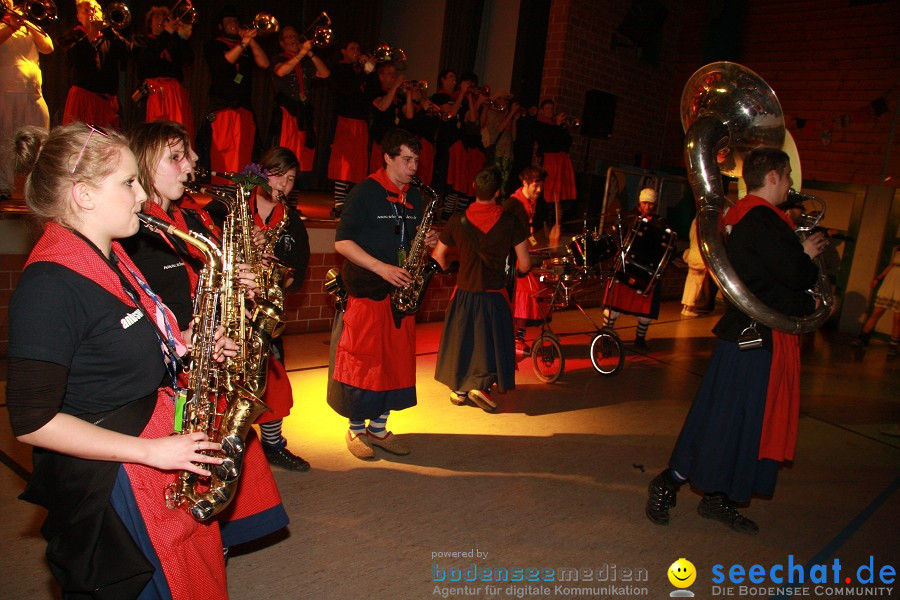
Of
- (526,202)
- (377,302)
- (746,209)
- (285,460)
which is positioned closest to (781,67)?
(526,202)

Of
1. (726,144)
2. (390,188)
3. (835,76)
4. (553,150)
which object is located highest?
(835,76)

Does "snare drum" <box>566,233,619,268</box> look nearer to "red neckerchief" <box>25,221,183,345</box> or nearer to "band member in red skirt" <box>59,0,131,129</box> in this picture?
"red neckerchief" <box>25,221,183,345</box>

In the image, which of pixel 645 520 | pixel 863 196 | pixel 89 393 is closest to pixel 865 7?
pixel 863 196

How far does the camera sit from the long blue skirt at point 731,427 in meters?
3.16

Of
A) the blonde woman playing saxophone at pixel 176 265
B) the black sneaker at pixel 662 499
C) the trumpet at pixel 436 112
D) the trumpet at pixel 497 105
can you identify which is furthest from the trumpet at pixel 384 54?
the black sneaker at pixel 662 499

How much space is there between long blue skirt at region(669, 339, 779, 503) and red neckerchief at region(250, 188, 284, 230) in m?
2.50

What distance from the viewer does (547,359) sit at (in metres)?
5.80

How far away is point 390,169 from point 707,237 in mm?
1835

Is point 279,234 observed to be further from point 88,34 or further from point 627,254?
point 88,34

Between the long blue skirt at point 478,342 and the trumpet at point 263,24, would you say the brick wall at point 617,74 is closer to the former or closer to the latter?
the trumpet at point 263,24

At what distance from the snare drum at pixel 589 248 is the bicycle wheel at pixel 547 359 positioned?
783mm

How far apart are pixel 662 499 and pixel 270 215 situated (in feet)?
8.97

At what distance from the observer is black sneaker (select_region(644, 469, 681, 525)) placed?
11.4ft

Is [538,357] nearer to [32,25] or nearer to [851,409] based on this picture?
[851,409]
